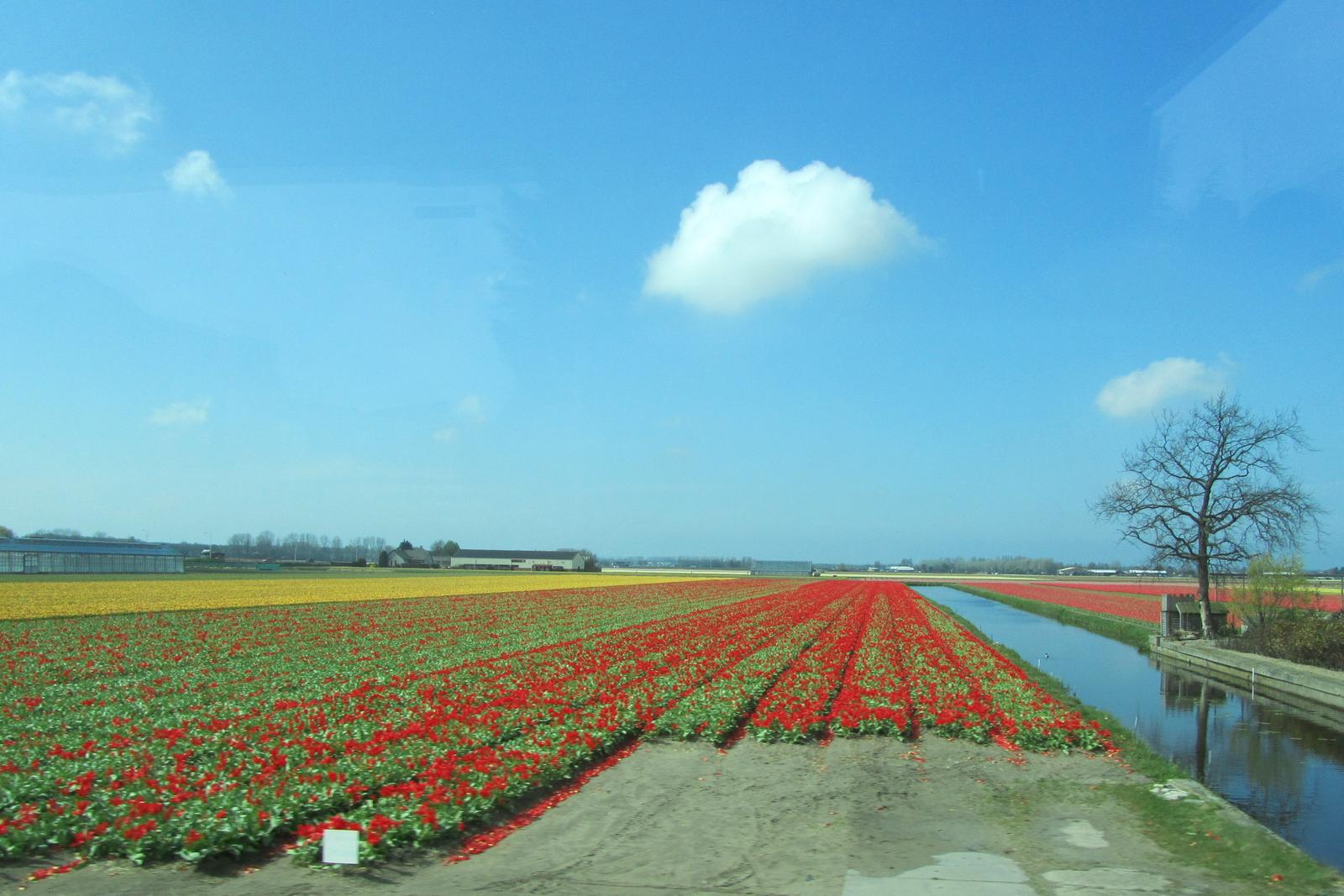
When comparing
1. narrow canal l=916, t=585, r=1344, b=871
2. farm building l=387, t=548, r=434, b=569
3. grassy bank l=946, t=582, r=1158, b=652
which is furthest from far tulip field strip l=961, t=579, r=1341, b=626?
farm building l=387, t=548, r=434, b=569

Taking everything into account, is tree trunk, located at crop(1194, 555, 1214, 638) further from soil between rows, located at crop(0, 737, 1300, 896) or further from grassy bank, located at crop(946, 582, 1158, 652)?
soil between rows, located at crop(0, 737, 1300, 896)

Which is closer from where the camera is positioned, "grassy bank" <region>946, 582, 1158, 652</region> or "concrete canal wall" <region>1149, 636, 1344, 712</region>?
"concrete canal wall" <region>1149, 636, 1344, 712</region>

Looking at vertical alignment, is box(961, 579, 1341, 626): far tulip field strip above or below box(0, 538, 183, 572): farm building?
below

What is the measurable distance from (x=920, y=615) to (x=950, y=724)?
3057 centimetres

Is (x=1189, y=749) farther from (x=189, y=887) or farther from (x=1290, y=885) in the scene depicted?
(x=189, y=887)

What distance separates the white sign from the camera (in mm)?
7555

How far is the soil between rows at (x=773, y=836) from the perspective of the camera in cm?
768

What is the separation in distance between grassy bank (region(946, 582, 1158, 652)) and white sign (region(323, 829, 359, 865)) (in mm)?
38589

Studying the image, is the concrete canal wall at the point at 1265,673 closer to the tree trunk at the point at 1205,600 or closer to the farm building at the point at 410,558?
the tree trunk at the point at 1205,600

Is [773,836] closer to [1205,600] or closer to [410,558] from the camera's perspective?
[1205,600]

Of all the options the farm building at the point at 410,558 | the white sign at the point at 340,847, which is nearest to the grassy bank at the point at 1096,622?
the white sign at the point at 340,847

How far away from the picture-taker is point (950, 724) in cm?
1495

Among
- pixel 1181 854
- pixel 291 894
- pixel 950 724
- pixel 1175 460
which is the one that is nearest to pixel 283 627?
pixel 950 724

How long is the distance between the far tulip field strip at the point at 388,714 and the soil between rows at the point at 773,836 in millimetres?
541
